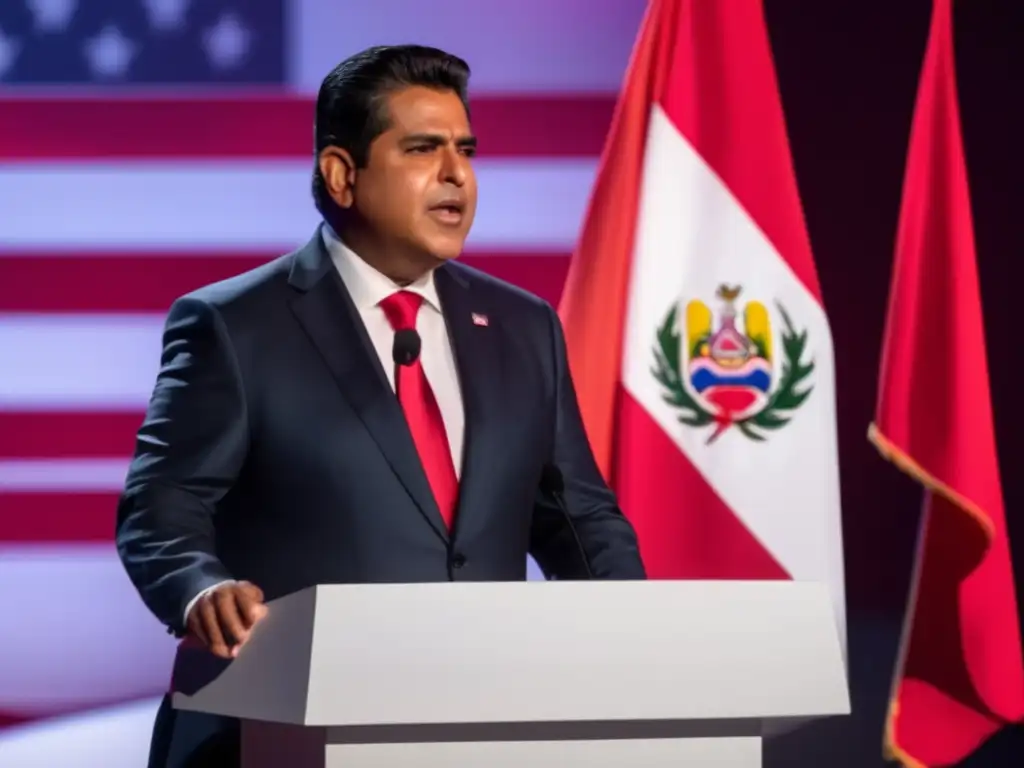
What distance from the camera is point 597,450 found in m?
2.49

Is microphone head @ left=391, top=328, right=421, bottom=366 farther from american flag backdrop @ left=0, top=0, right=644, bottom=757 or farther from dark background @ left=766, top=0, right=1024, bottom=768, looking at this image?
dark background @ left=766, top=0, right=1024, bottom=768

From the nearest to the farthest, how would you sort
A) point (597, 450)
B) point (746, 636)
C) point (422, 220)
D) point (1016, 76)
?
point (746, 636) → point (422, 220) → point (597, 450) → point (1016, 76)

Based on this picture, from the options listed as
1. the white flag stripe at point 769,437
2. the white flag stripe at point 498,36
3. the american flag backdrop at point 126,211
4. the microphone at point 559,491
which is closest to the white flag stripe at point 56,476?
the american flag backdrop at point 126,211

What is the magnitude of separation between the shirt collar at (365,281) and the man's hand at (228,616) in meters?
0.46

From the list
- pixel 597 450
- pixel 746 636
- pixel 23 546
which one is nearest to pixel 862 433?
pixel 597 450

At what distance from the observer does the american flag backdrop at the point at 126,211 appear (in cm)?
260

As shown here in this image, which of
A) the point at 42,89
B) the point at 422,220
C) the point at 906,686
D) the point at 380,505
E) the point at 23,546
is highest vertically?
the point at 42,89

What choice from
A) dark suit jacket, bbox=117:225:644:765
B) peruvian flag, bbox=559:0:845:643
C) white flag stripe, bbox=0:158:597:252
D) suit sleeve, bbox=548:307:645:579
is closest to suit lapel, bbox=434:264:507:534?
dark suit jacket, bbox=117:225:644:765

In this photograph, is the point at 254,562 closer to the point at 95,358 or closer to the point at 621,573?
the point at 621,573

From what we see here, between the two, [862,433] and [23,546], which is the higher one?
[862,433]

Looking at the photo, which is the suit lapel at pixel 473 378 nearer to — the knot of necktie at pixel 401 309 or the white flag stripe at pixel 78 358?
the knot of necktie at pixel 401 309

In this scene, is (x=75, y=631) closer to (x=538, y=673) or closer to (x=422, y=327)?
(x=422, y=327)

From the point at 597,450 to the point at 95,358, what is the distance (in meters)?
0.87

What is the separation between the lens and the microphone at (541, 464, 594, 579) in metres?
1.53
